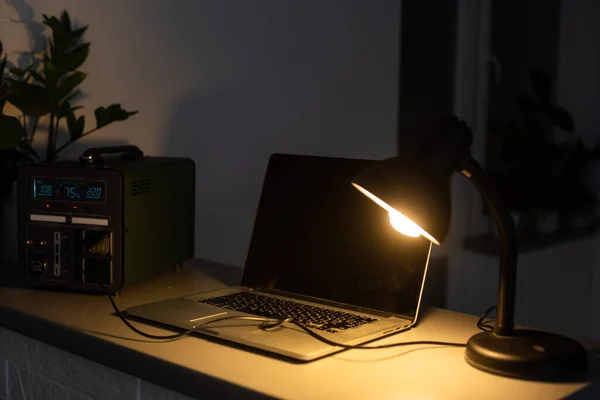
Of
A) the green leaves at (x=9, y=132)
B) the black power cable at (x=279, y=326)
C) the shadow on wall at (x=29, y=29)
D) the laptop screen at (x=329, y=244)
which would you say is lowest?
the black power cable at (x=279, y=326)

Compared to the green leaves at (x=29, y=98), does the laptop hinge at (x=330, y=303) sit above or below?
below

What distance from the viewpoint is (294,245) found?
4.59ft

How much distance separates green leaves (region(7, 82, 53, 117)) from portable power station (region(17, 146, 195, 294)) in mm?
275

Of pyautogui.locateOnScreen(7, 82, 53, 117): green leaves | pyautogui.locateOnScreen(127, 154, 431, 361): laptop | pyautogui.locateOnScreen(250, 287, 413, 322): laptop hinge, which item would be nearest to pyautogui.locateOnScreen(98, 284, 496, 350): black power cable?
pyautogui.locateOnScreen(127, 154, 431, 361): laptop

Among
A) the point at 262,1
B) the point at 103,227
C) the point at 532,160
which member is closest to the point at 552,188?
the point at 532,160

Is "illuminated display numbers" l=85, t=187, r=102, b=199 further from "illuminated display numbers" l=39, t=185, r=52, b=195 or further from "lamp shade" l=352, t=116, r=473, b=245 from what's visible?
"lamp shade" l=352, t=116, r=473, b=245

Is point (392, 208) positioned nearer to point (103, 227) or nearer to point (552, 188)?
point (103, 227)

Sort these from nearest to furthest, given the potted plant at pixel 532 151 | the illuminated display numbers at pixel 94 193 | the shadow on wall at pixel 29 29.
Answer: the illuminated display numbers at pixel 94 193, the shadow on wall at pixel 29 29, the potted plant at pixel 532 151

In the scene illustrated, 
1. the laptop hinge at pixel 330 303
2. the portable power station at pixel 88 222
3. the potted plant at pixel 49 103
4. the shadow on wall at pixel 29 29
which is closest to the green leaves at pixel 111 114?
the potted plant at pixel 49 103

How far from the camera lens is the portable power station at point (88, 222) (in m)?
1.38

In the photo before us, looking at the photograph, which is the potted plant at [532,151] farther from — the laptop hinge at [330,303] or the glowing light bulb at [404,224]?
the glowing light bulb at [404,224]

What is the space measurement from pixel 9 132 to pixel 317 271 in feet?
2.24

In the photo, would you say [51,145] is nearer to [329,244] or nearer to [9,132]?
[9,132]

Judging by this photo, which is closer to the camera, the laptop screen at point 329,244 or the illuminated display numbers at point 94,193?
the laptop screen at point 329,244
